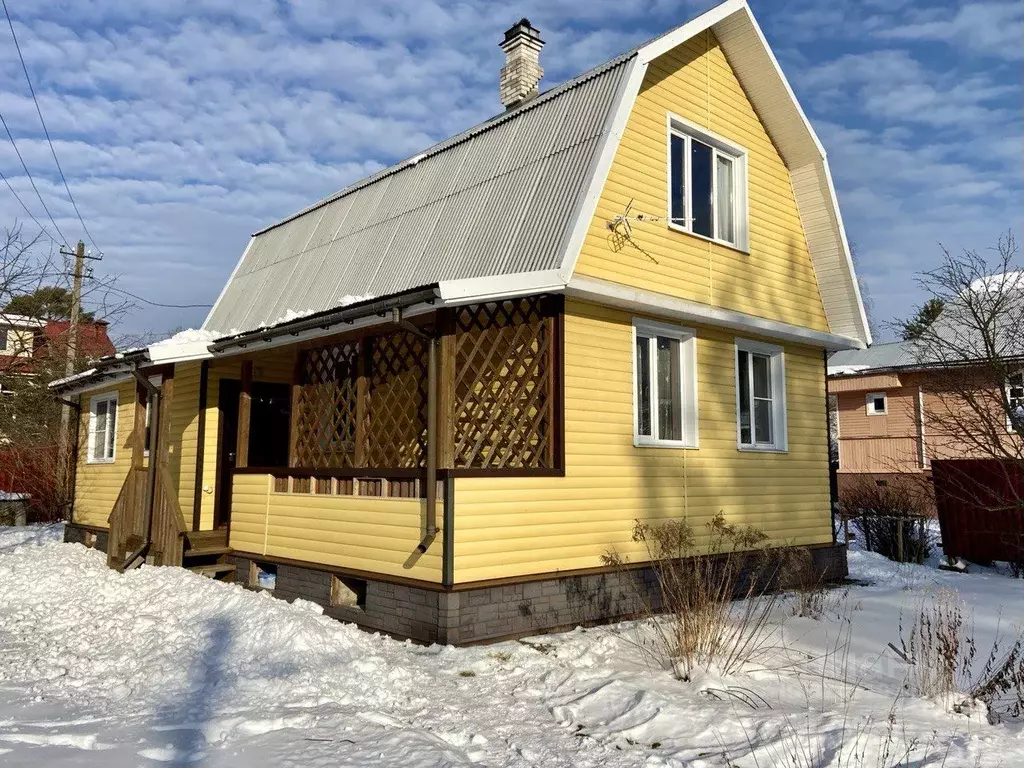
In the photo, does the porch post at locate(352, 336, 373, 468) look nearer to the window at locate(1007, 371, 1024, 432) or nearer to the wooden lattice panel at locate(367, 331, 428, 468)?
the wooden lattice panel at locate(367, 331, 428, 468)

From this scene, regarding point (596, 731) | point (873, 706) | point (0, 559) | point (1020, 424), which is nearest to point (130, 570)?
point (0, 559)

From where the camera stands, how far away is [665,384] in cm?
981

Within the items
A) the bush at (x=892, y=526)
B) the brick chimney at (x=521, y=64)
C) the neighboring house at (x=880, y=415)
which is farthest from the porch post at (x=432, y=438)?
the neighboring house at (x=880, y=415)

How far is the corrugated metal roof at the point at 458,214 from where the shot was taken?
28.6ft

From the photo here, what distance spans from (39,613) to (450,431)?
5359 millimetres

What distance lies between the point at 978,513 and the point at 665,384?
7.11m

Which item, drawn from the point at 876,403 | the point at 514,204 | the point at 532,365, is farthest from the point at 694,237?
the point at 876,403

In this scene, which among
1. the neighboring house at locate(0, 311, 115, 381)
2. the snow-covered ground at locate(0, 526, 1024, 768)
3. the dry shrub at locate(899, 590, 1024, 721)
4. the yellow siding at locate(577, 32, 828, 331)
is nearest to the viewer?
the snow-covered ground at locate(0, 526, 1024, 768)

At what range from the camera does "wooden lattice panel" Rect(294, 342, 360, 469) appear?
9406mm

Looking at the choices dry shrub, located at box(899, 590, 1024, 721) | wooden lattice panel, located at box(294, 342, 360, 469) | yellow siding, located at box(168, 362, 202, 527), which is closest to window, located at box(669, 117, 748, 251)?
wooden lattice panel, located at box(294, 342, 360, 469)

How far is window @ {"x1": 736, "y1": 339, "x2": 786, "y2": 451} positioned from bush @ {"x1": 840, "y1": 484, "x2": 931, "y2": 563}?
4.20m

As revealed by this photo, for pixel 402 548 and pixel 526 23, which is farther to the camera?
pixel 526 23

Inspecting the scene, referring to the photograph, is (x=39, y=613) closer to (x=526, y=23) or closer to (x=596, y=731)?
(x=596, y=731)

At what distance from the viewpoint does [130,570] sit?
421 inches
